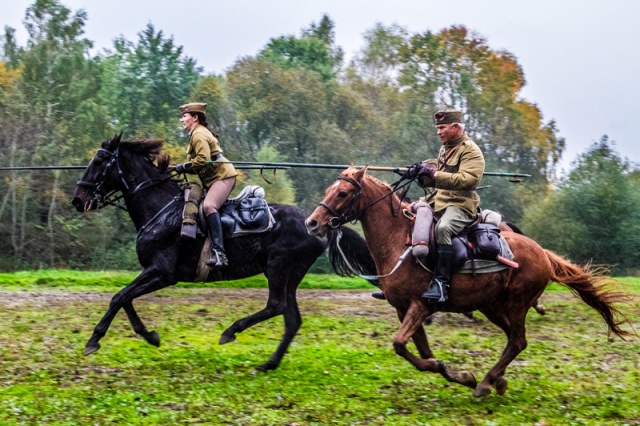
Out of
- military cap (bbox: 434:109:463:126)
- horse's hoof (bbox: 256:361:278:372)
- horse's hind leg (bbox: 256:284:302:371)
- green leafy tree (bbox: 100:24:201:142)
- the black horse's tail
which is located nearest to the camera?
military cap (bbox: 434:109:463:126)

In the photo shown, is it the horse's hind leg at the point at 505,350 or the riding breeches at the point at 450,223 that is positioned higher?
the riding breeches at the point at 450,223

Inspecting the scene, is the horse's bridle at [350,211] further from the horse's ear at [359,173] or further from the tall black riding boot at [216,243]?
the tall black riding boot at [216,243]

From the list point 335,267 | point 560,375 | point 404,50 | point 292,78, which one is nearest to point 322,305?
point 335,267

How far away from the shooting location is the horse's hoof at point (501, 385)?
34.1 ft

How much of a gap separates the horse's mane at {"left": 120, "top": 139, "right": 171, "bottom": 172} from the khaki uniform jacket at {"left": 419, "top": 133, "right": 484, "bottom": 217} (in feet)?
13.9

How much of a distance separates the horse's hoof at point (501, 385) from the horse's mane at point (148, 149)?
18.8 ft

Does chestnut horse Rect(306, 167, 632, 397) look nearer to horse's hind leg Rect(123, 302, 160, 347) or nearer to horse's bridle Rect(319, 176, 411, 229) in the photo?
horse's bridle Rect(319, 176, 411, 229)

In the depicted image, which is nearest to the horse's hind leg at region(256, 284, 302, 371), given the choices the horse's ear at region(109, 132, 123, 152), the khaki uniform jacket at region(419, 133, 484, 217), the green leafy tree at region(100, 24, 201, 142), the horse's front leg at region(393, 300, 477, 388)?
the horse's front leg at region(393, 300, 477, 388)

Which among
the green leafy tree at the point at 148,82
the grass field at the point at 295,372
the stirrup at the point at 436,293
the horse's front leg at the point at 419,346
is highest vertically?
the green leafy tree at the point at 148,82

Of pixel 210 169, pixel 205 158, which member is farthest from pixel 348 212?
pixel 210 169

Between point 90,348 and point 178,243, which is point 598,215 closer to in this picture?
point 178,243

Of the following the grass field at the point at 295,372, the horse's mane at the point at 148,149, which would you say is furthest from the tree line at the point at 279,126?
the horse's mane at the point at 148,149

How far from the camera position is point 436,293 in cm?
1009

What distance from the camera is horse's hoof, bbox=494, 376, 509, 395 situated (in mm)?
10406
